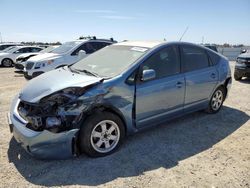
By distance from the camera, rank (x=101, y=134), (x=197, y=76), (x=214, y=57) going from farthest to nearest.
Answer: (x=214, y=57) < (x=197, y=76) < (x=101, y=134)

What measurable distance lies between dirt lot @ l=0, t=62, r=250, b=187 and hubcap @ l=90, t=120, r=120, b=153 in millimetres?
164

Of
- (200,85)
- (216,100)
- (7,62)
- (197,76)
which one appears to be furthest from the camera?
(7,62)

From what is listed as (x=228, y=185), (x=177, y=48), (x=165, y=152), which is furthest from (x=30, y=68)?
(x=228, y=185)

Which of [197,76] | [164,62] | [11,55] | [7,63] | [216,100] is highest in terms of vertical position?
[164,62]

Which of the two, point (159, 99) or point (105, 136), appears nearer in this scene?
point (105, 136)

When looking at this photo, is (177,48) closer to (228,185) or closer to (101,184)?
(228,185)

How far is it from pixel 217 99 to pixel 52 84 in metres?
3.83

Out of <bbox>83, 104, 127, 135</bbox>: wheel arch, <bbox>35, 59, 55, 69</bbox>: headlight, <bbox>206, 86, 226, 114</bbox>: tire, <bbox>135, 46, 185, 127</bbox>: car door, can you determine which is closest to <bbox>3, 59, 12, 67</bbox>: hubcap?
<bbox>35, 59, 55, 69</bbox>: headlight

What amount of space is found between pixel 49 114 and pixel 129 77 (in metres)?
1.32

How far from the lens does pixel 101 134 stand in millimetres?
3750

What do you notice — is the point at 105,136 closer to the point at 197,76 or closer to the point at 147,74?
the point at 147,74

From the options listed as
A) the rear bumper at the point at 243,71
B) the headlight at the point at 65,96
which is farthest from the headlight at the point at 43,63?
the rear bumper at the point at 243,71

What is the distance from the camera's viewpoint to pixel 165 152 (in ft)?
13.0

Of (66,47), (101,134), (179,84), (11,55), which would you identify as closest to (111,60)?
(179,84)
